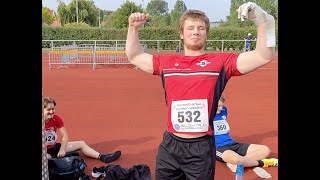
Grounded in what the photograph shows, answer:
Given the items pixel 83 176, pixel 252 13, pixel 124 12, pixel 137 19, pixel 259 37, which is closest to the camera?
pixel 252 13

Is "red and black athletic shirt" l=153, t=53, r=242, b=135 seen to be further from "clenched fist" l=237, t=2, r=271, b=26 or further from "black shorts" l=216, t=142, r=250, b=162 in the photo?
"black shorts" l=216, t=142, r=250, b=162

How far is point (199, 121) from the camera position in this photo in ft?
8.85

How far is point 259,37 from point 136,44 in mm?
869

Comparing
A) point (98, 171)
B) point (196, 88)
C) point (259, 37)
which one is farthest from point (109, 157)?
point (259, 37)

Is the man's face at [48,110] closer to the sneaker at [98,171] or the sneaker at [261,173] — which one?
the sneaker at [98,171]

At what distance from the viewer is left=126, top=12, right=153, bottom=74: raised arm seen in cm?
279

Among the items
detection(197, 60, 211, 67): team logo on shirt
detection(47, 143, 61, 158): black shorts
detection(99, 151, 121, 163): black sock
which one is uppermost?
detection(197, 60, 211, 67): team logo on shirt

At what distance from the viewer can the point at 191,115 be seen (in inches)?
106

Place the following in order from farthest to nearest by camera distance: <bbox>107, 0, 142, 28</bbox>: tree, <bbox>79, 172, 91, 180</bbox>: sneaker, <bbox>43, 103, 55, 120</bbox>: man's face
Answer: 1. <bbox>107, 0, 142, 28</bbox>: tree
2. <bbox>43, 103, 55, 120</bbox>: man's face
3. <bbox>79, 172, 91, 180</bbox>: sneaker

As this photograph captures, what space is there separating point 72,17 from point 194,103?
58.1 m

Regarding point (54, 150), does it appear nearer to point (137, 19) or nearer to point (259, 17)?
point (137, 19)

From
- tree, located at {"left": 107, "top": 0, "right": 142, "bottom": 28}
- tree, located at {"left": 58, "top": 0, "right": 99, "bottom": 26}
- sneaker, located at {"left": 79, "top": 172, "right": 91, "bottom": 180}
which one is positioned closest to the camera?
sneaker, located at {"left": 79, "top": 172, "right": 91, "bottom": 180}

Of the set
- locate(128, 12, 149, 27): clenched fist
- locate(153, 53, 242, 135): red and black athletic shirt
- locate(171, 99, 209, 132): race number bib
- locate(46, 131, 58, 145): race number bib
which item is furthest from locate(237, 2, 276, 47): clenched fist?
locate(46, 131, 58, 145): race number bib
